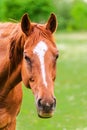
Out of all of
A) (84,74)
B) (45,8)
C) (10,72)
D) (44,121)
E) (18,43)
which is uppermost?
(18,43)

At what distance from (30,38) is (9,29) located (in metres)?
1.01

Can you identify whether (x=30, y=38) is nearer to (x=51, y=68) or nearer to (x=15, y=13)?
(x=51, y=68)

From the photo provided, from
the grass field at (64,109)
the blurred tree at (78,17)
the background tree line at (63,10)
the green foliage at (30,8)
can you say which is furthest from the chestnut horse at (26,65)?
the blurred tree at (78,17)

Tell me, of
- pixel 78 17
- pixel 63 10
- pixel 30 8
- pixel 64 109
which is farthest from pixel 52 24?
pixel 63 10

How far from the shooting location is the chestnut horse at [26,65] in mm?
5535

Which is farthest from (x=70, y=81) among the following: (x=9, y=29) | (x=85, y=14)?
(x=85, y=14)

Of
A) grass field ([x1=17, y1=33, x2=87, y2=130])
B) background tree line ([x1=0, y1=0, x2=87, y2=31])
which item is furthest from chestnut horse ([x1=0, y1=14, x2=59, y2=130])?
background tree line ([x1=0, y1=0, x2=87, y2=31])

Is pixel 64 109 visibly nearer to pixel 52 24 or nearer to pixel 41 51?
pixel 52 24

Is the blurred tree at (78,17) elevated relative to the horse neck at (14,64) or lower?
lower

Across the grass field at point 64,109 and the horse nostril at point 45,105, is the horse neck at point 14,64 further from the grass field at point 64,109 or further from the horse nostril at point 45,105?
the grass field at point 64,109

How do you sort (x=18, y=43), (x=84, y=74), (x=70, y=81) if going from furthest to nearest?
(x=84, y=74) < (x=70, y=81) < (x=18, y=43)

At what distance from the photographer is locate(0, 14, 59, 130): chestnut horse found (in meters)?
5.54

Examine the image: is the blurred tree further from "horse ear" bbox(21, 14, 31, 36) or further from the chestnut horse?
"horse ear" bbox(21, 14, 31, 36)

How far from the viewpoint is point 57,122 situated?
11000 millimetres
